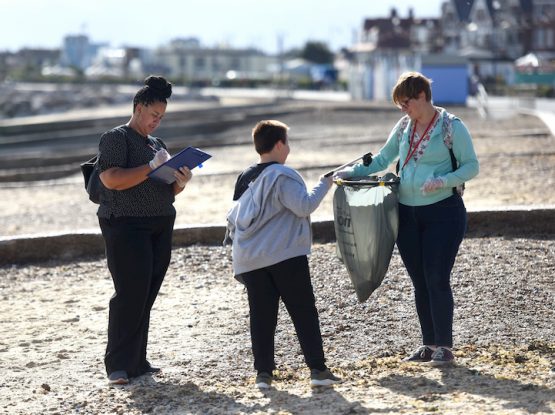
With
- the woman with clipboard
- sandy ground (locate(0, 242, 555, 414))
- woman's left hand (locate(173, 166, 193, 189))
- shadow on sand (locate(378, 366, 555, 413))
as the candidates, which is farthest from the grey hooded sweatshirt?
shadow on sand (locate(378, 366, 555, 413))

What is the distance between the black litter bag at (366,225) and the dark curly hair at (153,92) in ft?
3.25

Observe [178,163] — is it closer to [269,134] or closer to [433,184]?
[269,134]

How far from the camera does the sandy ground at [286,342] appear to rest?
5523 mm

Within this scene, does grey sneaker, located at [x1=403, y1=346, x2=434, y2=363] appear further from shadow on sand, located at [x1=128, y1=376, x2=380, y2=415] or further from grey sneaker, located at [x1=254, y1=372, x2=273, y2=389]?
grey sneaker, located at [x1=254, y1=372, x2=273, y2=389]

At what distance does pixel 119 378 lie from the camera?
6.16 meters

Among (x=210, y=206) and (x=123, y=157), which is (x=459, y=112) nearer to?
(x=210, y=206)

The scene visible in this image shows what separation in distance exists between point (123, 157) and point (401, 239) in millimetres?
1441

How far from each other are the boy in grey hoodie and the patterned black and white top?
1.59 feet

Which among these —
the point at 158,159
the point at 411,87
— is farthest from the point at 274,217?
the point at 411,87

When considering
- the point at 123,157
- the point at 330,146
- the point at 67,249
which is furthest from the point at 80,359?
A: the point at 330,146

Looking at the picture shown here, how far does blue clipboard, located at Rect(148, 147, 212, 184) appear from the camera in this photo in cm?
593

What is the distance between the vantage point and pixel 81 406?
19.1 ft

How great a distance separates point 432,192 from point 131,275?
1564mm

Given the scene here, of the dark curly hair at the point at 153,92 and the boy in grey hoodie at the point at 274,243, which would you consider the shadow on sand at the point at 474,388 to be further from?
the dark curly hair at the point at 153,92
